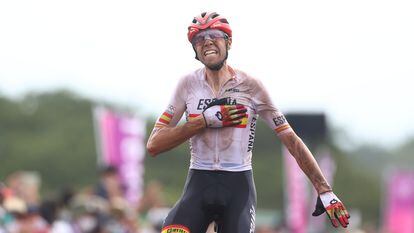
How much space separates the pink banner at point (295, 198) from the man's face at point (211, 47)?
57.9 ft

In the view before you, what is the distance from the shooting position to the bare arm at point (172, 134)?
1209cm

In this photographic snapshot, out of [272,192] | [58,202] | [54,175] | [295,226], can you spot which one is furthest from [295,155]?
[272,192]

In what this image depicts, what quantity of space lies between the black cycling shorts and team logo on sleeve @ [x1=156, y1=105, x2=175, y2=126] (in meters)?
0.63

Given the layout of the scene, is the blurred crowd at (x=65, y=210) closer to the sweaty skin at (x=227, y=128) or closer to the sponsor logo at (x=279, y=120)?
the sweaty skin at (x=227, y=128)

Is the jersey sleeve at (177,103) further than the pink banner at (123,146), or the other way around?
the pink banner at (123,146)

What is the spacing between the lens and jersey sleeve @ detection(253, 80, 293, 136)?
12.4 metres

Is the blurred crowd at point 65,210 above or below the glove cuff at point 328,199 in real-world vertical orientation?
below

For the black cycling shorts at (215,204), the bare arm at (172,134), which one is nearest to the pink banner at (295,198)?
the black cycling shorts at (215,204)

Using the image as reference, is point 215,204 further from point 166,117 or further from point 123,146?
point 123,146

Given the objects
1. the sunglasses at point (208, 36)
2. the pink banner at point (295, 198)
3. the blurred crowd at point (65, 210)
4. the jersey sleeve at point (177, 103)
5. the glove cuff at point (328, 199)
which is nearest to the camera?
the sunglasses at point (208, 36)

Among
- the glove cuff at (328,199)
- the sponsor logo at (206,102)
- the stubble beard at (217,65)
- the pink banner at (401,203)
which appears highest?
the stubble beard at (217,65)

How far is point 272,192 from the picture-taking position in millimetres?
112750

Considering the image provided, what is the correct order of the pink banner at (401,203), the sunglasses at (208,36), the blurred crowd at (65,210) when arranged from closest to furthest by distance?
the sunglasses at (208,36) < the blurred crowd at (65,210) < the pink banner at (401,203)

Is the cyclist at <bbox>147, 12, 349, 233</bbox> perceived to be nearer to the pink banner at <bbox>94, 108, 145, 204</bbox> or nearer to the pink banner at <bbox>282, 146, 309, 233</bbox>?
the pink banner at <bbox>94, 108, 145, 204</bbox>
